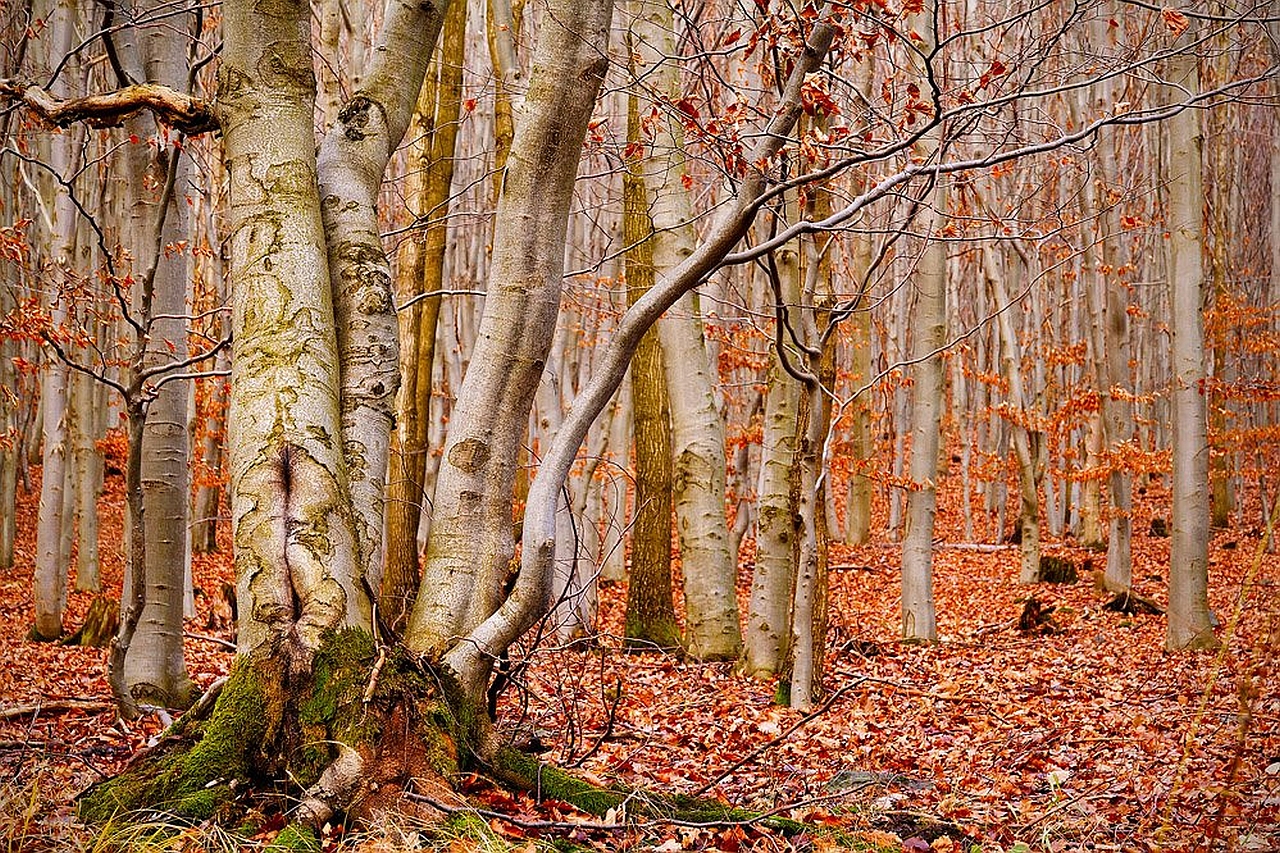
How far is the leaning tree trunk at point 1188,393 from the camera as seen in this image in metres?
10.3

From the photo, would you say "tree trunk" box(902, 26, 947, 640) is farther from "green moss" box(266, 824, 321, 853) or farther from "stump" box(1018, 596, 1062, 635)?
"green moss" box(266, 824, 321, 853)

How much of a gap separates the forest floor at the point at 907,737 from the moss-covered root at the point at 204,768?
0.14m

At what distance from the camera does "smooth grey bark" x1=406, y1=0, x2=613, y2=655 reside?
4.15m

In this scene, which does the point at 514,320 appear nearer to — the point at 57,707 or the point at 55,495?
the point at 57,707

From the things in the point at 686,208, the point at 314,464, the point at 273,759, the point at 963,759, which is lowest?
the point at 963,759

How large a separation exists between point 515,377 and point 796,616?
12.8 ft

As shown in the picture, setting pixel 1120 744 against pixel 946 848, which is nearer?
pixel 946 848

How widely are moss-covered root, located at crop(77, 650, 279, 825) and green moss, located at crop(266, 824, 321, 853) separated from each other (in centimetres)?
33

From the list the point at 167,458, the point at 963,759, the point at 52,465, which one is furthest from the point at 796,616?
the point at 52,465

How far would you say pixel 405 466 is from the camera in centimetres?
1073

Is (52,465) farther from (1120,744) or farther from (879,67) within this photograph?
(879,67)

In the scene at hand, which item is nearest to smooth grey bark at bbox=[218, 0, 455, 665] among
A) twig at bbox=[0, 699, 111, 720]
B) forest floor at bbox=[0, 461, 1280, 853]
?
forest floor at bbox=[0, 461, 1280, 853]

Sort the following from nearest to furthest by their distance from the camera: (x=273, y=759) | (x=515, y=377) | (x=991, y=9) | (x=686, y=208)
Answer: (x=273, y=759)
(x=515, y=377)
(x=686, y=208)
(x=991, y=9)

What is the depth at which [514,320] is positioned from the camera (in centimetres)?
417
